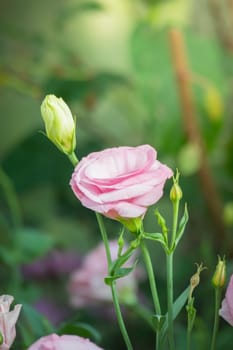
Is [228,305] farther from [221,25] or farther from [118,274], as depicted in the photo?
[221,25]

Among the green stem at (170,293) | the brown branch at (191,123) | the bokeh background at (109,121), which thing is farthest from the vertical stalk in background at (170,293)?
the brown branch at (191,123)

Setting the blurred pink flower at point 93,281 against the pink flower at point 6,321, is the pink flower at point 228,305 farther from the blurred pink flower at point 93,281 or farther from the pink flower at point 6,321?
the blurred pink flower at point 93,281

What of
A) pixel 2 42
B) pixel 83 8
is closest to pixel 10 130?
pixel 2 42

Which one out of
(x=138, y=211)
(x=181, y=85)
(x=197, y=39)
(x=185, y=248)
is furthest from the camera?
(x=185, y=248)

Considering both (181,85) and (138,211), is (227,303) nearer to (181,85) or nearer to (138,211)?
(138,211)

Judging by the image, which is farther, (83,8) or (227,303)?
(83,8)

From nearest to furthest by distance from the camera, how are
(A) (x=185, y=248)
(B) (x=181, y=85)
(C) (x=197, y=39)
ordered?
(B) (x=181, y=85) < (C) (x=197, y=39) < (A) (x=185, y=248)

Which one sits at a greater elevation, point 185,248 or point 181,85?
point 181,85
